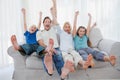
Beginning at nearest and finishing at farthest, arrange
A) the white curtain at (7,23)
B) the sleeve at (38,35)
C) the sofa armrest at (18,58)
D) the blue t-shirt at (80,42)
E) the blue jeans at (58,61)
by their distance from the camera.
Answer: the blue jeans at (58,61) < the sofa armrest at (18,58) < the sleeve at (38,35) < the blue t-shirt at (80,42) < the white curtain at (7,23)

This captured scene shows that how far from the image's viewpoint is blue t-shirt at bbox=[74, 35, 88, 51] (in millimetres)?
3287

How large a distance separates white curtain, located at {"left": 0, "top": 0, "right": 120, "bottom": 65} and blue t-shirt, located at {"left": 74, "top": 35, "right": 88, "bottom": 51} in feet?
3.80

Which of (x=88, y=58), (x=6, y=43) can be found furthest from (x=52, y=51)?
(x=6, y=43)

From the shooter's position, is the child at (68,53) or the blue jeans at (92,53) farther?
the blue jeans at (92,53)

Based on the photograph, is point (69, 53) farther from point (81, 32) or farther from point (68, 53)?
point (81, 32)

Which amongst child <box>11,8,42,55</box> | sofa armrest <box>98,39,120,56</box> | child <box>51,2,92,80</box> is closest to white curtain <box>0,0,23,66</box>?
child <box>51,2,92,80</box>

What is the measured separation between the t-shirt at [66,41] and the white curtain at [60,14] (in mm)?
1117

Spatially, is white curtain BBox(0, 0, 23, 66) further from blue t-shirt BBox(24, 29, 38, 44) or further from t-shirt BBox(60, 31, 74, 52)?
t-shirt BBox(60, 31, 74, 52)

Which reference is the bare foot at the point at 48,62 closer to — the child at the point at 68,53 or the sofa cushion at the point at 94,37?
the child at the point at 68,53

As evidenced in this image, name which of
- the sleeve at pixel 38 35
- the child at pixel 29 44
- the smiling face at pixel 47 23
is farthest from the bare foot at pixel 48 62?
the smiling face at pixel 47 23

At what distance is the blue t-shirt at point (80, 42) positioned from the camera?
10.8 feet

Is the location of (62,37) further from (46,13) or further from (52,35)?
(46,13)

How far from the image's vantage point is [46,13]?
4.34 meters

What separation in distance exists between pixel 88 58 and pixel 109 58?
0.31 m
